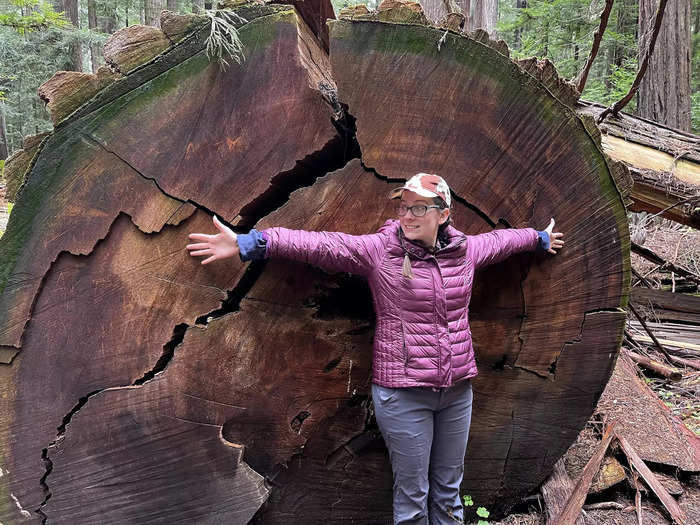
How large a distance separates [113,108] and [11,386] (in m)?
1.22

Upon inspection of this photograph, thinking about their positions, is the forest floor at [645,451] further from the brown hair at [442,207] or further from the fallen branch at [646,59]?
the brown hair at [442,207]

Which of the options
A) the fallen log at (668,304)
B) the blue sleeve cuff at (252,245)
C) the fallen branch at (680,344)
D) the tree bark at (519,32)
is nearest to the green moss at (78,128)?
the blue sleeve cuff at (252,245)

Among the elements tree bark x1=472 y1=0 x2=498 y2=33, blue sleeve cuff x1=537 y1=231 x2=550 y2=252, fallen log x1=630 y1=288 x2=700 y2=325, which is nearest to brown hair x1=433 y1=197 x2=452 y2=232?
blue sleeve cuff x1=537 y1=231 x2=550 y2=252

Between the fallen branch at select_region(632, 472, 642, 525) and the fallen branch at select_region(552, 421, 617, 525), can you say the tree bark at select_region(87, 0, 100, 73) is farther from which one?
the fallen branch at select_region(632, 472, 642, 525)

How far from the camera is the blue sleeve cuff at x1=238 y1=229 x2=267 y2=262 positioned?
6.42 feet

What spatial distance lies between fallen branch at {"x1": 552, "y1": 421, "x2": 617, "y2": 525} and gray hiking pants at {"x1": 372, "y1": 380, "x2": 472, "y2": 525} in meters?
0.70

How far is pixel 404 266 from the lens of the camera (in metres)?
2.07

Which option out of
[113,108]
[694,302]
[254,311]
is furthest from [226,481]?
[694,302]

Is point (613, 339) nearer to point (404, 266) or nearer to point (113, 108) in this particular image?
point (404, 266)

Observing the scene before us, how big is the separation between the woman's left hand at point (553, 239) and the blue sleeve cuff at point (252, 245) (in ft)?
4.46

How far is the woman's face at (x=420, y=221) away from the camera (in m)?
2.05

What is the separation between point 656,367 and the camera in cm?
430

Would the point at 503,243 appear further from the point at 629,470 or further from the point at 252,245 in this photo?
the point at 629,470

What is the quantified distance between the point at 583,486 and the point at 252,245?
7.54ft
